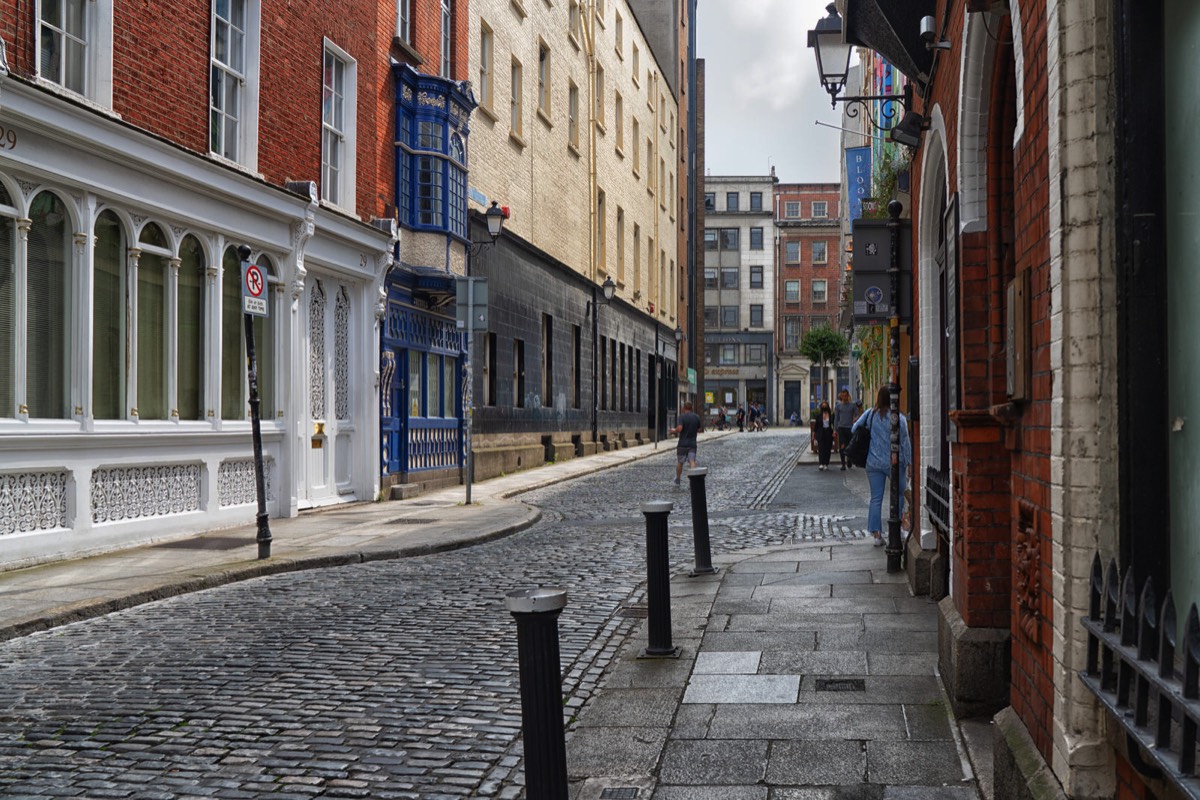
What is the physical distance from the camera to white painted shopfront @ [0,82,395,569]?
33.2 feet

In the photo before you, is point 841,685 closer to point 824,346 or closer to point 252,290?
point 252,290

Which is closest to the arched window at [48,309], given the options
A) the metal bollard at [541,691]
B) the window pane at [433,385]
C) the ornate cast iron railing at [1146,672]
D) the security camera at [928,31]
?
the security camera at [928,31]

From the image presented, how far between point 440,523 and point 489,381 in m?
9.51

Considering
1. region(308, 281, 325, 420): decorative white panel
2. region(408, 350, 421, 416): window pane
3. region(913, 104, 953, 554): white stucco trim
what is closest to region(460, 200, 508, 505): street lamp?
region(408, 350, 421, 416): window pane

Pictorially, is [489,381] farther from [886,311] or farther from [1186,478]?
[1186,478]

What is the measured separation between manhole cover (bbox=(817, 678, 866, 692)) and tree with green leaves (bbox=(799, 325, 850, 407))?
69392 mm

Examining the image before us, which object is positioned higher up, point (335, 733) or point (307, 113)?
point (307, 113)

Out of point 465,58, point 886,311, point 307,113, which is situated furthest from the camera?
point 465,58

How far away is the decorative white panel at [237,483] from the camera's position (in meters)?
13.4

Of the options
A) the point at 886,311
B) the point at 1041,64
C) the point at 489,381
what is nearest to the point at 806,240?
the point at 489,381

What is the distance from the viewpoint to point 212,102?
521 inches

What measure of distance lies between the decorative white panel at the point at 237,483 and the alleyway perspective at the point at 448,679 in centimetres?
135

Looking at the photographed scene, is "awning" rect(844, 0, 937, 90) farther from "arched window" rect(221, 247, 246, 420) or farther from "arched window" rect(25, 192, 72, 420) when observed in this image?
"arched window" rect(221, 247, 246, 420)

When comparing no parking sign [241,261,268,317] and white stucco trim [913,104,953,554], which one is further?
no parking sign [241,261,268,317]
